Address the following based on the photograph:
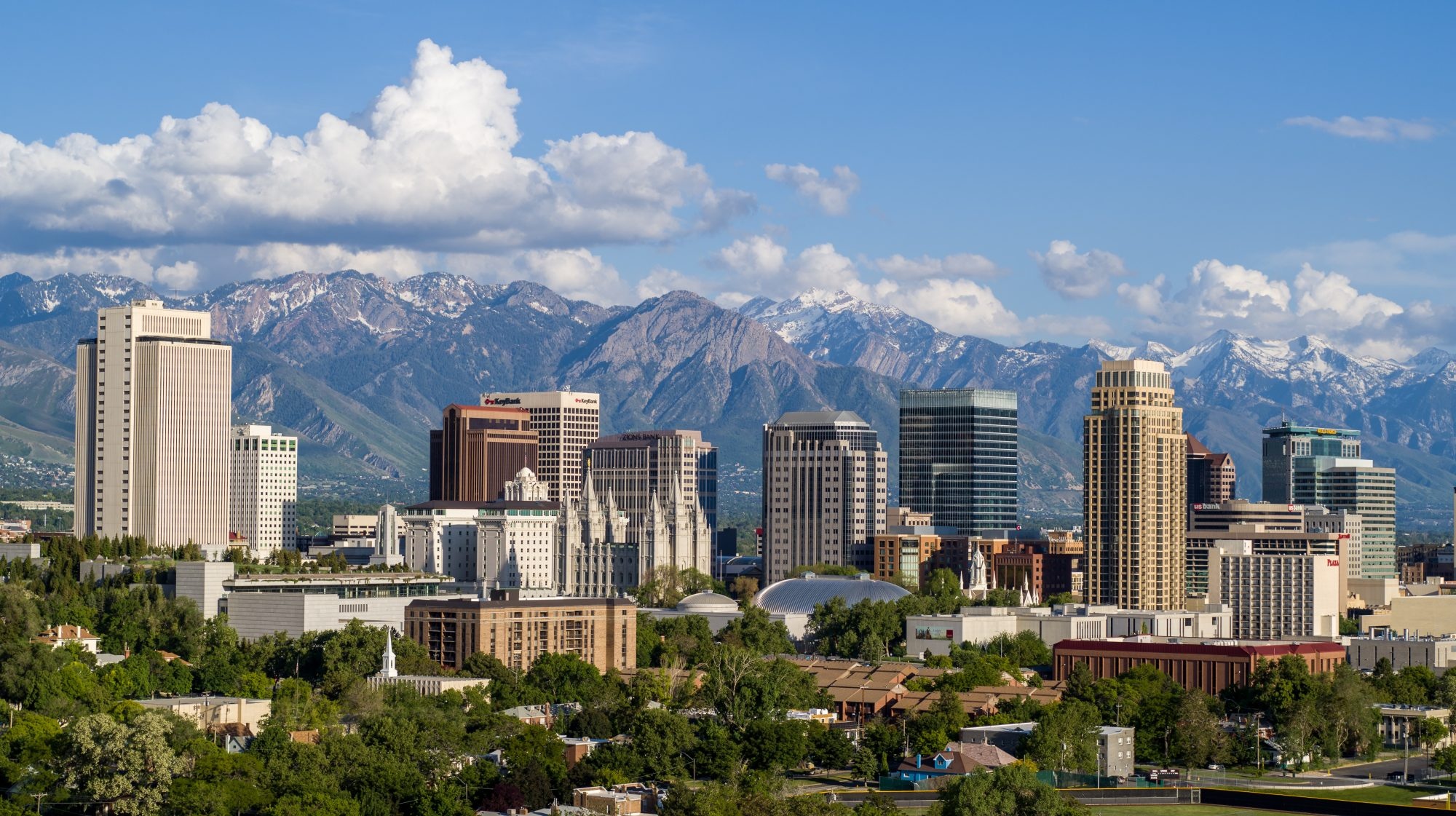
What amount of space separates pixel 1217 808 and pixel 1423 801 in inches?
649

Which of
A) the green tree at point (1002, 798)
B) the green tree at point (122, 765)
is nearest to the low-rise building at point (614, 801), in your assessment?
the green tree at point (1002, 798)

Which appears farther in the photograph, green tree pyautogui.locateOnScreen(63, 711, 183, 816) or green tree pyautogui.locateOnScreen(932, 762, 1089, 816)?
green tree pyautogui.locateOnScreen(63, 711, 183, 816)

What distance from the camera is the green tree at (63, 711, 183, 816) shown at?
593 ft

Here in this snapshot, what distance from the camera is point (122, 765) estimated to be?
182625mm

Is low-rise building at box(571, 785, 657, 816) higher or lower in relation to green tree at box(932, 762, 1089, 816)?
lower

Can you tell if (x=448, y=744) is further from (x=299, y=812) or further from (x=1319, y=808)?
(x=1319, y=808)

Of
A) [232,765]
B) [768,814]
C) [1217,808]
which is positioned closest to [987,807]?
[768,814]

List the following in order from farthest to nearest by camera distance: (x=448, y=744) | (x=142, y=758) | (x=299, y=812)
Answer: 1. (x=448, y=744)
2. (x=142, y=758)
3. (x=299, y=812)

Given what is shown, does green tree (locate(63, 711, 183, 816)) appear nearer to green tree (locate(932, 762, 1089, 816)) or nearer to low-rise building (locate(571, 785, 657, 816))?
low-rise building (locate(571, 785, 657, 816))

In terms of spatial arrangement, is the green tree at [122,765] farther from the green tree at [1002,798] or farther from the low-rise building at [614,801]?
the green tree at [1002,798]

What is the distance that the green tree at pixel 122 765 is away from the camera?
180750 millimetres

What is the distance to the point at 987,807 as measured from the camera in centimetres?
17688

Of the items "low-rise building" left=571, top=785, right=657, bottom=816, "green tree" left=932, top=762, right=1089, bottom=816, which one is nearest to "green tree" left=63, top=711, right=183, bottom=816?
"low-rise building" left=571, top=785, right=657, bottom=816

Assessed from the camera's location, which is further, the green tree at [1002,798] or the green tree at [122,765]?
the green tree at [122,765]
